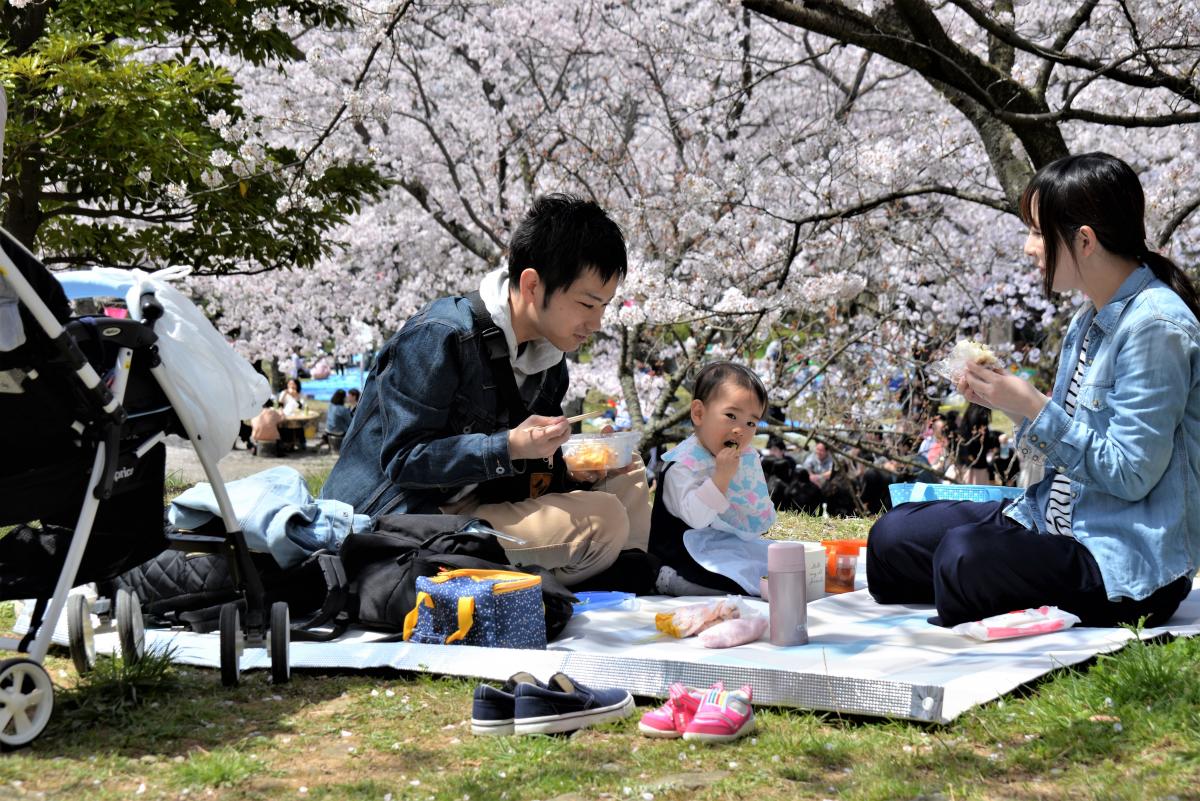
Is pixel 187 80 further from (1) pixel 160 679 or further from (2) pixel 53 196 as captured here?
(1) pixel 160 679

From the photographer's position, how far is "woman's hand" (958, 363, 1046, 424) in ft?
9.68

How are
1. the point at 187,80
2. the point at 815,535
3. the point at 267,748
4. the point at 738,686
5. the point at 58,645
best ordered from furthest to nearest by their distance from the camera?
the point at 187,80, the point at 815,535, the point at 58,645, the point at 738,686, the point at 267,748

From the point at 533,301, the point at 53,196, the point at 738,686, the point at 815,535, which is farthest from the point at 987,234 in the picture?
the point at 738,686

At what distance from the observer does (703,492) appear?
3926mm

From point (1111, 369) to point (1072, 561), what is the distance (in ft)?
1.71

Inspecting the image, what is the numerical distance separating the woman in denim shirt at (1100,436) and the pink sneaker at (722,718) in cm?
99

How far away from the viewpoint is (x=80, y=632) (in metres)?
2.84

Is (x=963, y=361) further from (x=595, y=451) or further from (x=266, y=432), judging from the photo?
(x=266, y=432)

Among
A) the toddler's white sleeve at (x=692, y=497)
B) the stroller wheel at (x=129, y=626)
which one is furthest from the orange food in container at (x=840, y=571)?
the stroller wheel at (x=129, y=626)

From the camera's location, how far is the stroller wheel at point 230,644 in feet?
9.07

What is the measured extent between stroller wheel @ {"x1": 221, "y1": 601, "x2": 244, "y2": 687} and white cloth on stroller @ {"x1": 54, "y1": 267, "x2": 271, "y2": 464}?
1.23ft

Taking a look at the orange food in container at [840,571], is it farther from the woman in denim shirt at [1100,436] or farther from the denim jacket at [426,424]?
the denim jacket at [426,424]

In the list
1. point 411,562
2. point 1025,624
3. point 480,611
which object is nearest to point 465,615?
point 480,611

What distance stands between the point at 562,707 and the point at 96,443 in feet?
3.90
